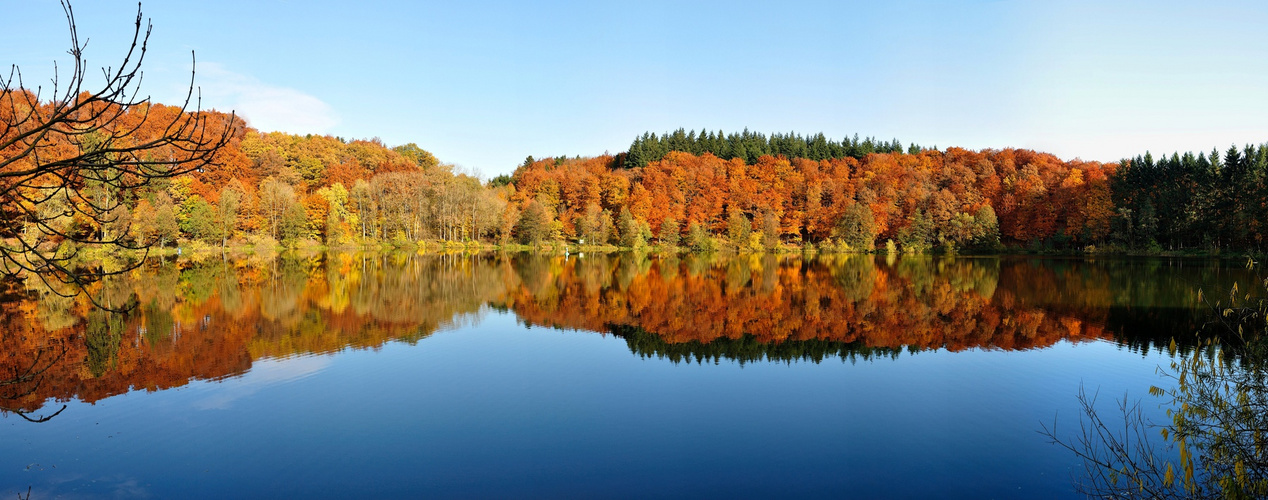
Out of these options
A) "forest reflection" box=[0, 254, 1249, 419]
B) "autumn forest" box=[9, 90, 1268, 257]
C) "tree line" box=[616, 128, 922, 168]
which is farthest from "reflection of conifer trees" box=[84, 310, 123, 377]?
"tree line" box=[616, 128, 922, 168]

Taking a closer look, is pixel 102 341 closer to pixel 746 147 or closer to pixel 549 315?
pixel 549 315

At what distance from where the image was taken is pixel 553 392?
972 cm

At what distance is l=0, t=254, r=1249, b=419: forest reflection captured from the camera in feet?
37.0

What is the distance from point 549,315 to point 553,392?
7972 millimetres

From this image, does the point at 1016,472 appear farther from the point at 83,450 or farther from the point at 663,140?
the point at 663,140

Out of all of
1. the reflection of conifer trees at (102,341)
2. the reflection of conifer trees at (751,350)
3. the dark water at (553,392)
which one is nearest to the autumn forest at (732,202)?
the reflection of conifer trees at (102,341)

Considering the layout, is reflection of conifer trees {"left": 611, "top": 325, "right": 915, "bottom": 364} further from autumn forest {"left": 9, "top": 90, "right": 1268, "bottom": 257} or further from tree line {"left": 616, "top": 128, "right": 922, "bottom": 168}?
tree line {"left": 616, "top": 128, "right": 922, "bottom": 168}

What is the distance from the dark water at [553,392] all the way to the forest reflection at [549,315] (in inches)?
4.4

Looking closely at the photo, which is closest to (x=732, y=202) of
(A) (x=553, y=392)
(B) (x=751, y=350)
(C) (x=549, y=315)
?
(C) (x=549, y=315)

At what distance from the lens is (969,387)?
32.8ft

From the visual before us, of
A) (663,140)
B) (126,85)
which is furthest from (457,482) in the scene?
(663,140)

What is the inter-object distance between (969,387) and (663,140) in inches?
2971

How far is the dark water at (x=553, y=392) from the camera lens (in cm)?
654

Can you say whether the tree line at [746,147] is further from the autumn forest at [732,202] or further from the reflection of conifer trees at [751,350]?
the reflection of conifer trees at [751,350]
